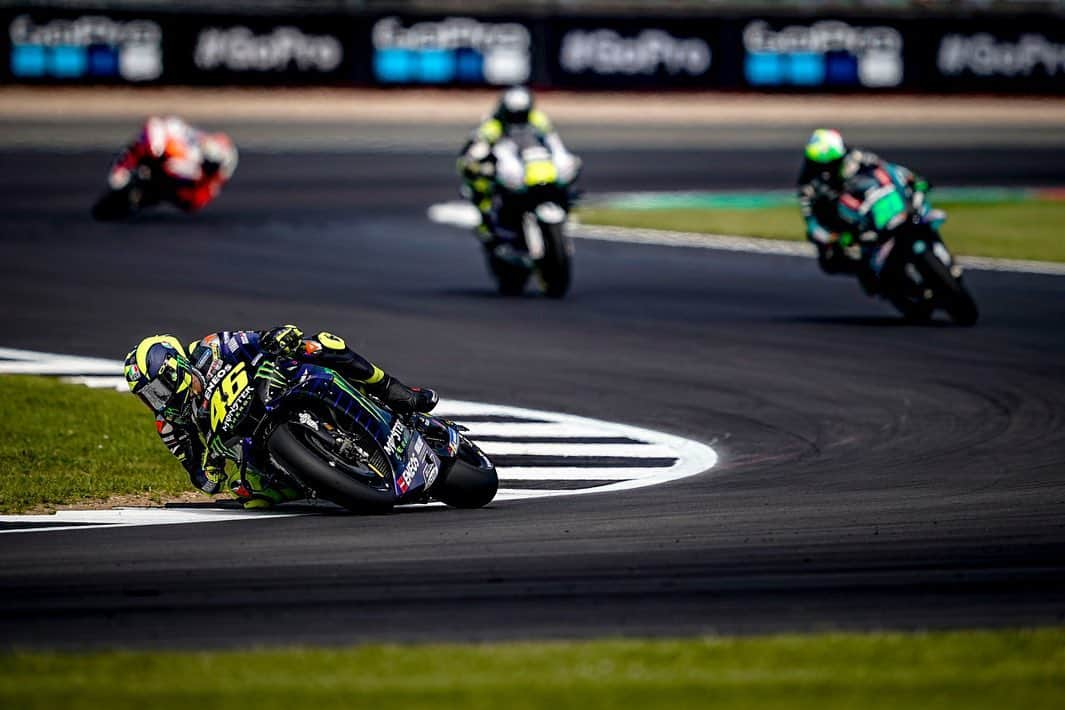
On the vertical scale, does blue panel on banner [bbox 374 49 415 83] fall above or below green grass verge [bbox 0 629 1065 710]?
below

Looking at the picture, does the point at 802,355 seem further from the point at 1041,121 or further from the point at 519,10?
the point at 1041,121

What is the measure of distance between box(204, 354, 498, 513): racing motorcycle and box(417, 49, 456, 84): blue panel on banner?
1120 inches

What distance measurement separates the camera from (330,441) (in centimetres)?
1069

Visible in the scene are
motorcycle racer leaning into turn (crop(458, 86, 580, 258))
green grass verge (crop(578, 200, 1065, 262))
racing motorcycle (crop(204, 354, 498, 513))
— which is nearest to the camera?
racing motorcycle (crop(204, 354, 498, 513))

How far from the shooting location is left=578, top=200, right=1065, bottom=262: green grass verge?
24.8 meters

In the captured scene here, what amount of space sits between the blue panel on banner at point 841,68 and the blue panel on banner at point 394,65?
8356mm

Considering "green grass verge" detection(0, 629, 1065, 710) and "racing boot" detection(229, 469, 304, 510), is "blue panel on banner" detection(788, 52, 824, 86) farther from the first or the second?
"green grass verge" detection(0, 629, 1065, 710)

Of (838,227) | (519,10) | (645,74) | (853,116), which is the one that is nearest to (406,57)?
(519,10)

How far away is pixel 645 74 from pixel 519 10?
297 cm

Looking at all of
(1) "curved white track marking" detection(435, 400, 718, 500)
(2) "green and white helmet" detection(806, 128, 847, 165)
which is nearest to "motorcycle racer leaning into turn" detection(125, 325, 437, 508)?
(1) "curved white track marking" detection(435, 400, 718, 500)

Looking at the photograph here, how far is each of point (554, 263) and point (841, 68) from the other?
22.0 metres

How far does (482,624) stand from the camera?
835cm

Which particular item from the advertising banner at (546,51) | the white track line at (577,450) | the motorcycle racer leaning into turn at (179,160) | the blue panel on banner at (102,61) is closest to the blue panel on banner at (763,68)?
the advertising banner at (546,51)

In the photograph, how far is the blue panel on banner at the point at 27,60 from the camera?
35594mm
